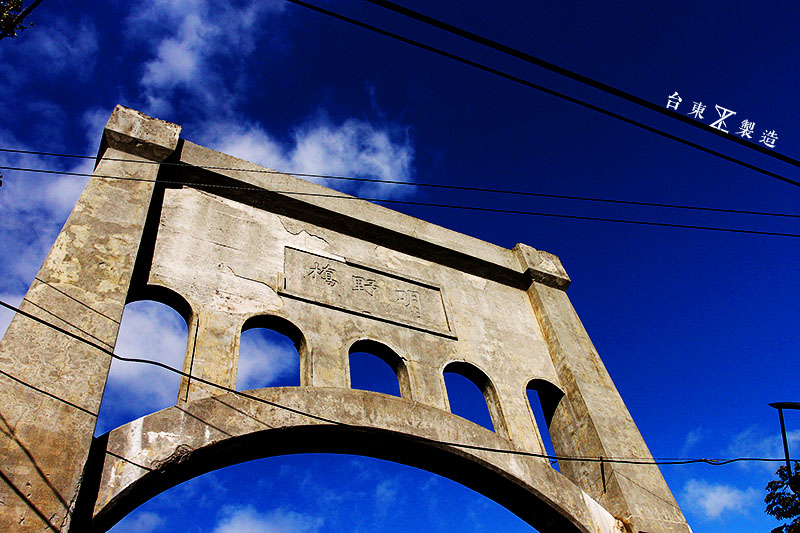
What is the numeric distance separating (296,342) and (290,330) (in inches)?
5.9

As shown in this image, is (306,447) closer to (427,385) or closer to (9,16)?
(427,385)

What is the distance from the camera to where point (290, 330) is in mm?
6578

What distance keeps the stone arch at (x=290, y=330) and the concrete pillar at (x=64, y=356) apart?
1.38m

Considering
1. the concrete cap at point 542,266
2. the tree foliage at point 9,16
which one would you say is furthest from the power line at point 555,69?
the concrete cap at point 542,266

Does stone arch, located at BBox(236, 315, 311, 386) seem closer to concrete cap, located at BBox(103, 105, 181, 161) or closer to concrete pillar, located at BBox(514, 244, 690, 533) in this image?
concrete cap, located at BBox(103, 105, 181, 161)

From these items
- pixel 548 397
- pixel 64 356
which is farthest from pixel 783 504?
pixel 64 356

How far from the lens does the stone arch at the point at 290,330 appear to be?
6250 millimetres

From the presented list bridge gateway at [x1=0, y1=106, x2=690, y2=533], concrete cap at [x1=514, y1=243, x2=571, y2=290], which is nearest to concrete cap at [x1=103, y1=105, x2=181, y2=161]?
bridge gateway at [x1=0, y1=106, x2=690, y2=533]

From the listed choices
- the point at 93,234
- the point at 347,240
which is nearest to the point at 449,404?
the point at 347,240

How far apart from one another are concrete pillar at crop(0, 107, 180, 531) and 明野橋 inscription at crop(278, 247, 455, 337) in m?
1.86

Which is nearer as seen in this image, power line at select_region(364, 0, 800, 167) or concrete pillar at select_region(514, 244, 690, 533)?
power line at select_region(364, 0, 800, 167)

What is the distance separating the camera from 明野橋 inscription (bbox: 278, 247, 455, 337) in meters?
7.08

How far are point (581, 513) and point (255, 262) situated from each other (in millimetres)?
4479

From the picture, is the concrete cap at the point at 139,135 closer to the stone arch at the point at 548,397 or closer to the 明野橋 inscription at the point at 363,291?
the 明野橋 inscription at the point at 363,291
